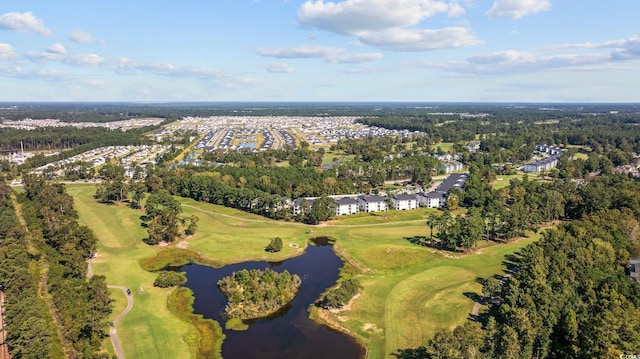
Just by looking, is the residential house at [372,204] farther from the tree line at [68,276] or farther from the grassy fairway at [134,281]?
the tree line at [68,276]

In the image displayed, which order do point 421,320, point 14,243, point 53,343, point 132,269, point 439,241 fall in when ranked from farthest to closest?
point 439,241 < point 132,269 < point 14,243 < point 421,320 < point 53,343

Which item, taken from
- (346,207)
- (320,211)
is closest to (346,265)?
(320,211)

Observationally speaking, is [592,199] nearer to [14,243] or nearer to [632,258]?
[632,258]

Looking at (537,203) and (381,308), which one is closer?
(381,308)

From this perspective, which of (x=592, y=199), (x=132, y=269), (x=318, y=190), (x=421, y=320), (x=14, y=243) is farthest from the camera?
(x=318, y=190)

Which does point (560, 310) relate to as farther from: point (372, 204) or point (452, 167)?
point (452, 167)

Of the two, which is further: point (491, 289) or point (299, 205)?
point (299, 205)

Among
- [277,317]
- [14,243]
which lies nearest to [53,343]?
[277,317]
